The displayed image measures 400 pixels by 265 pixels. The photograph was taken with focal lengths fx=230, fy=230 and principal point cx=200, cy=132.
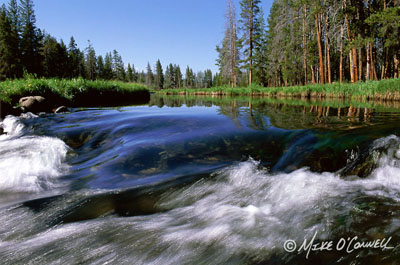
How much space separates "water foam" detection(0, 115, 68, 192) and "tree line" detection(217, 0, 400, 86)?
649 inches

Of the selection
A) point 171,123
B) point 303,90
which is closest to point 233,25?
point 303,90

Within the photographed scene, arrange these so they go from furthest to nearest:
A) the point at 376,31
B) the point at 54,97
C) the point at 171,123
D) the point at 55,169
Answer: the point at 376,31
the point at 54,97
the point at 171,123
the point at 55,169

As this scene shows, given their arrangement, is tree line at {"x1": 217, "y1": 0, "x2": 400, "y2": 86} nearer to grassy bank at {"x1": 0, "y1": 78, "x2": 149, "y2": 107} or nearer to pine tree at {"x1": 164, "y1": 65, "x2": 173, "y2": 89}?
grassy bank at {"x1": 0, "y1": 78, "x2": 149, "y2": 107}

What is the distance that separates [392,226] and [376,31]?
751 inches

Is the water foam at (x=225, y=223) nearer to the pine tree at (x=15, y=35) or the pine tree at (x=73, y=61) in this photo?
the pine tree at (x=15, y=35)

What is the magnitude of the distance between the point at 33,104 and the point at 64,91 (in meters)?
2.81

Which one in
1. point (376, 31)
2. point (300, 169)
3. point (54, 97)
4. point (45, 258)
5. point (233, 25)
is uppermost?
point (233, 25)

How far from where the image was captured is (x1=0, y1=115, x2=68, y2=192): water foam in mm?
3053

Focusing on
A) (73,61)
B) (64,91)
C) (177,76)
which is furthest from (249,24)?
(177,76)

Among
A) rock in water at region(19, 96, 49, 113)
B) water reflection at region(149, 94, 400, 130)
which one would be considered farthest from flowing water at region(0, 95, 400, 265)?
rock in water at region(19, 96, 49, 113)

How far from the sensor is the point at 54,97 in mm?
11156

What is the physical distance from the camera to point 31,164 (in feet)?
11.8

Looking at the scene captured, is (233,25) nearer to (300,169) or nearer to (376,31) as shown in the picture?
(376,31)

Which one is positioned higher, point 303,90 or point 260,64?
point 260,64
